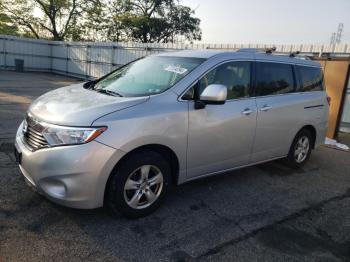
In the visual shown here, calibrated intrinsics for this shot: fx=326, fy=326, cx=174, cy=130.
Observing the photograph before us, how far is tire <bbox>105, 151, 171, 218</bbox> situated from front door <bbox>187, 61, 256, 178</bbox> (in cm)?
41

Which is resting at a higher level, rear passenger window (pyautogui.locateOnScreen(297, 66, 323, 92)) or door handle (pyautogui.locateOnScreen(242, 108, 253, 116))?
rear passenger window (pyautogui.locateOnScreen(297, 66, 323, 92))

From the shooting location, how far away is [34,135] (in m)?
3.21

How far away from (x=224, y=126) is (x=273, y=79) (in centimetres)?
131

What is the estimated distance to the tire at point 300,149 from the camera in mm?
5227

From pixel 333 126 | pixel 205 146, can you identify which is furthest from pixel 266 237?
pixel 333 126

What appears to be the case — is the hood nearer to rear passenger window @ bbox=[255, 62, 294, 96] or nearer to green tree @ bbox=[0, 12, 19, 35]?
rear passenger window @ bbox=[255, 62, 294, 96]

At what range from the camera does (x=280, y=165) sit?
5645 millimetres

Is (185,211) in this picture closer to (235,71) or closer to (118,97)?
(118,97)

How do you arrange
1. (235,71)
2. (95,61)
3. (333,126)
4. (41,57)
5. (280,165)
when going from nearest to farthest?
(235,71) < (280,165) < (333,126) < (95,61) < (41,57)

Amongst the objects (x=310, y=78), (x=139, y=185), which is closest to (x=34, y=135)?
(x=139, y=185)

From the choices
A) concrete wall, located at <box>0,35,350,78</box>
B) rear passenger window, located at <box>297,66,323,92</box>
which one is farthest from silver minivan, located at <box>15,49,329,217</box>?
concrete wall, located at <box>0,35,350,78</box>

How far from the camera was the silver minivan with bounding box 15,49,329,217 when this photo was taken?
2961 mm

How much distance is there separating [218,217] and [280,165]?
2.47 metres

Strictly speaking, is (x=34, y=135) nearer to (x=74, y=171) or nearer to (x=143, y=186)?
(x=74, y=171)
